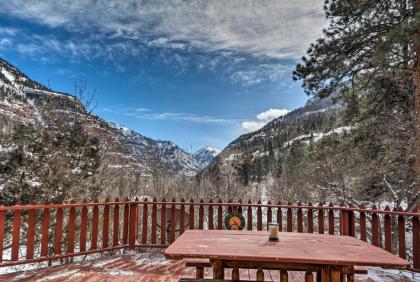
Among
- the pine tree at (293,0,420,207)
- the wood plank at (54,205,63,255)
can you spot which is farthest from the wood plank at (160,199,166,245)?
the pine tree at (293,0,420,207)

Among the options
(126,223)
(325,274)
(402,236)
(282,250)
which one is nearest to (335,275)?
(325,274)

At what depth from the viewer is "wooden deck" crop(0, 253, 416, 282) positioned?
4227 millimetres

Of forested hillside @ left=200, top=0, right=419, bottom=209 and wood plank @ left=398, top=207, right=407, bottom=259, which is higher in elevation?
forested hillside @ left=200, top=0, right=419, bottom=209

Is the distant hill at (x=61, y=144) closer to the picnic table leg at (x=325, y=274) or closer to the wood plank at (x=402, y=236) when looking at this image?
the picnic table leg at (x=325, y=274)

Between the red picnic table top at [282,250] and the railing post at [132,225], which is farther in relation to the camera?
the railing post at [132,225]

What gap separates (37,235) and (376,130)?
961cm

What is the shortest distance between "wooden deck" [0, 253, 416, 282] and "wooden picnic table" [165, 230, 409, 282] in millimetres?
1143

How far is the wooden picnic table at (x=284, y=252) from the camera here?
8.39 feet

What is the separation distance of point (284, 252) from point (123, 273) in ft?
9.15

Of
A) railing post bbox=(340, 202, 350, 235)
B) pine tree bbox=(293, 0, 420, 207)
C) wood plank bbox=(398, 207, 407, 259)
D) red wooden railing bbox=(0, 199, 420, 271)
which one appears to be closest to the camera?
red wooden railing bbox=(0, 199, 420, 271)

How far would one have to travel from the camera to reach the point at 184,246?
2.87 meters

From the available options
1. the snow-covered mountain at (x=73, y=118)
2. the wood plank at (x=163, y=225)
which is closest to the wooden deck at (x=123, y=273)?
the wood plank at (x=163, y=225)

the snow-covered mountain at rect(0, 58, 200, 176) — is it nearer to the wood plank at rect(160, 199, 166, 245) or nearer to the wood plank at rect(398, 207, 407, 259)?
the wood plank at rect(160, 199, 166, 245)

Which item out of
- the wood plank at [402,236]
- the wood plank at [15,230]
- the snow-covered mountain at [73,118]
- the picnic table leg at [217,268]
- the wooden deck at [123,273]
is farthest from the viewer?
the snow-covered mountain at [73,118]
